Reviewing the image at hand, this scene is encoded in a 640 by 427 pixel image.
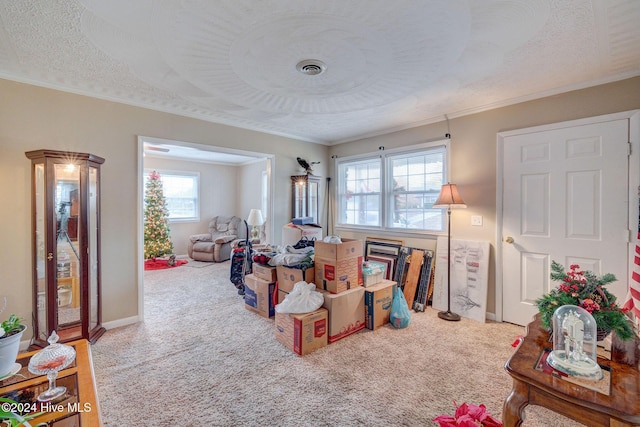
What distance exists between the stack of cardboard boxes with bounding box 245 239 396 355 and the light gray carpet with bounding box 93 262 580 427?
0.36 feet

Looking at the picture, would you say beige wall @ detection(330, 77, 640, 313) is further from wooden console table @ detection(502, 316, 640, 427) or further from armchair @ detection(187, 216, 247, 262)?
armchair @ detection(187, 216, 247, 262)

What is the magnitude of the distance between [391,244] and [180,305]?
3.12 metres

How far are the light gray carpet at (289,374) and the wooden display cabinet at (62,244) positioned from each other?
0.40 metres

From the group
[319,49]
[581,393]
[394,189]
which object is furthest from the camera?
[394,189]

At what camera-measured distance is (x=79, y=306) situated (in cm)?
266

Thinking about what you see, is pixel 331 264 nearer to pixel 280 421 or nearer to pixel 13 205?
pixel 280 421

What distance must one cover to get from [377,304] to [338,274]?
24.4 inches

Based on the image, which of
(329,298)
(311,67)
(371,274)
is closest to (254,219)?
(371,274)

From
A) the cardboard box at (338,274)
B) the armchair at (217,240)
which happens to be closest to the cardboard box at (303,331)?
the cardboard box at (338,274)

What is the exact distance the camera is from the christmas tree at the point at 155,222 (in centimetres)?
625

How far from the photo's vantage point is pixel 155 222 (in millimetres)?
6348

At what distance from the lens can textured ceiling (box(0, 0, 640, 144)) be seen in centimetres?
165

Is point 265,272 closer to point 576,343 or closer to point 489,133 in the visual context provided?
point 576,343

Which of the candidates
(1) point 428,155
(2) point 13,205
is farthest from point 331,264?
(2) point 13,205
